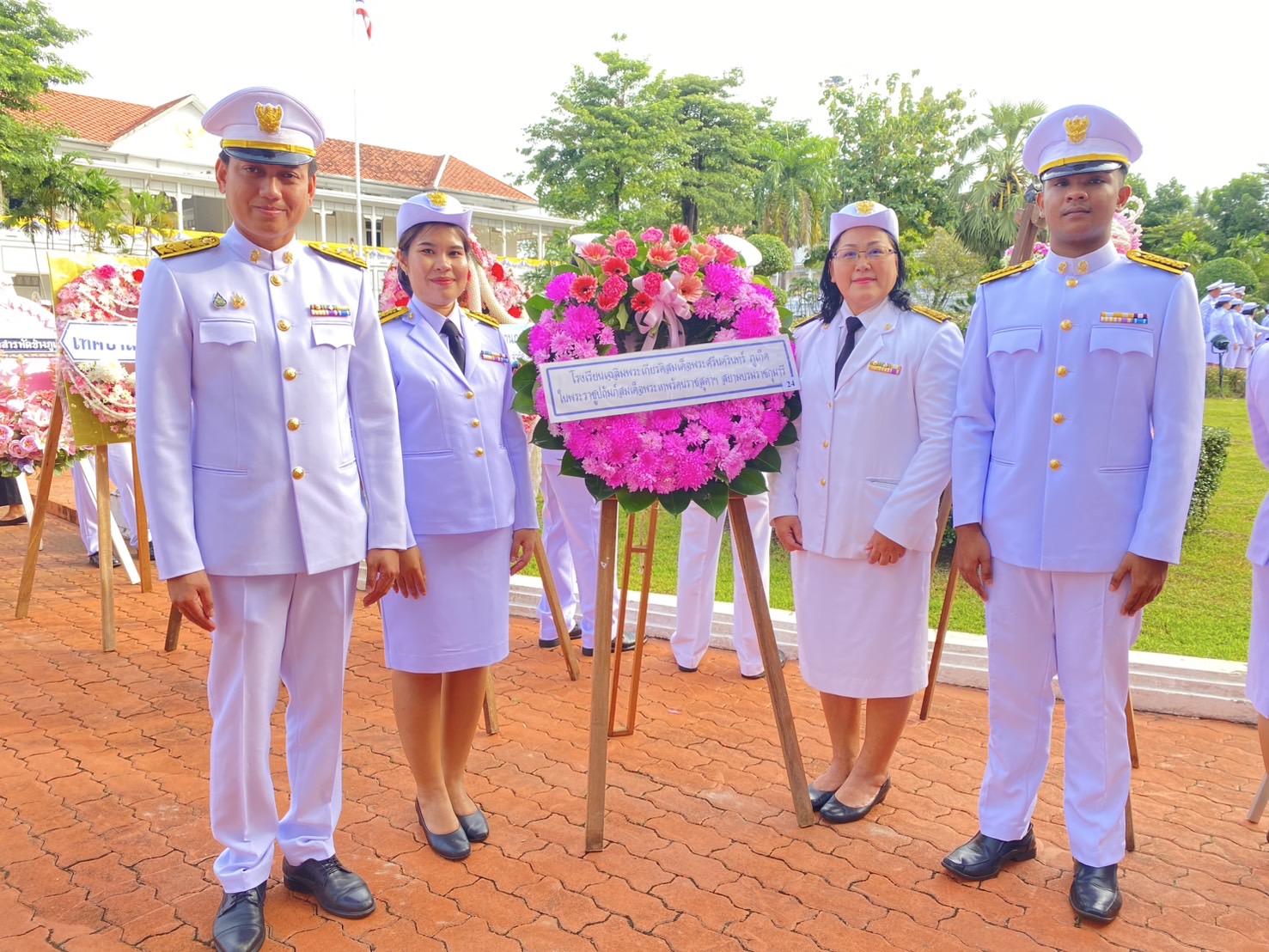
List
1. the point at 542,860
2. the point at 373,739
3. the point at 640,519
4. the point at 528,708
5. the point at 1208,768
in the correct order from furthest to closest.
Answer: the point at 640,519, the point at 528,708, the point at 373,739, the point at 1208,768, the point at 542,860

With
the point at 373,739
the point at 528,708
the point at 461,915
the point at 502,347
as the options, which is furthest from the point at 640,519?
the point at 461,915

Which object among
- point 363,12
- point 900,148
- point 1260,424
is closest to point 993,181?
point 900,148

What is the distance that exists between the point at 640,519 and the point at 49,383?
521cm

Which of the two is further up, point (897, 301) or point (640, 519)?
point (897, 301)

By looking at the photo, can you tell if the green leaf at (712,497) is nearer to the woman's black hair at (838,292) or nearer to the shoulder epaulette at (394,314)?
the woman's black hair at (838,292)

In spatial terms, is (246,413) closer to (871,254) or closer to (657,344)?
(657,344)

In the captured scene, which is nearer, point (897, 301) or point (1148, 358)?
point (1148, 358)

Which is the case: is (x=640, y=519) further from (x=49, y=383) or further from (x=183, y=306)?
(x=183, y=306)

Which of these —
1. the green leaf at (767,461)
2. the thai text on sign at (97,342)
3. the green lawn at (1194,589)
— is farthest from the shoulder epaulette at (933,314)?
the thai text on sign at (97,342)

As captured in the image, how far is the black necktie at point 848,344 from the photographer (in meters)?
3.43

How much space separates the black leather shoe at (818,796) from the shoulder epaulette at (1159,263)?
2.11 meters

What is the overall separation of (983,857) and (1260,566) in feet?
4.30

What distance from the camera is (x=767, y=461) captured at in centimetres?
338

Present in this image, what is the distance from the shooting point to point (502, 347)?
3.55 m
